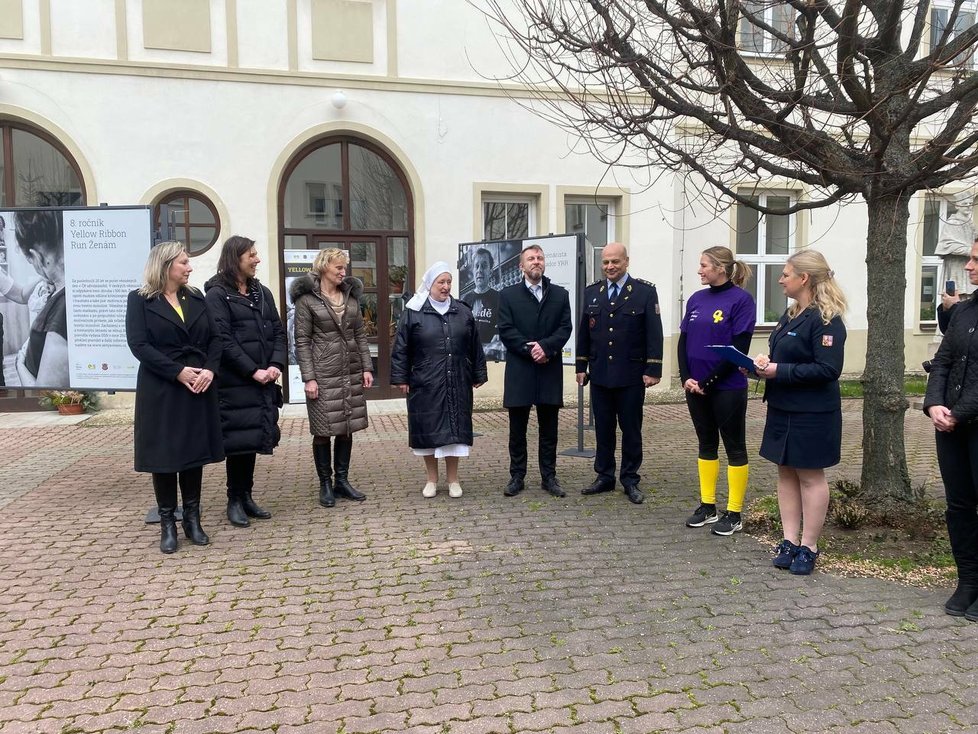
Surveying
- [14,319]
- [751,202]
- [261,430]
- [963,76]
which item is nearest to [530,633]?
[261,430]

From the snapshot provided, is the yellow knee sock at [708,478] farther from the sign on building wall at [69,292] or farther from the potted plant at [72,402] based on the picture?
the potted plant at [72,402]

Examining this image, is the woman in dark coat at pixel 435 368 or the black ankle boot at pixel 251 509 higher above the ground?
A: the woman in dark coat at pixel 435 368

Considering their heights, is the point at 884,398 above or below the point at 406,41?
below

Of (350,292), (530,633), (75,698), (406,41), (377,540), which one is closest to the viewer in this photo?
(75,698)

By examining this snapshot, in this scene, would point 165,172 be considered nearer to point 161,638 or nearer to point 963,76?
point 161,638

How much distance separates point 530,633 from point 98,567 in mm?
2863

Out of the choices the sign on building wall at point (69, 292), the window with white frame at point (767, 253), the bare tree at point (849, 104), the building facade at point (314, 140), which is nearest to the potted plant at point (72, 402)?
the building facade at point (314, 140)

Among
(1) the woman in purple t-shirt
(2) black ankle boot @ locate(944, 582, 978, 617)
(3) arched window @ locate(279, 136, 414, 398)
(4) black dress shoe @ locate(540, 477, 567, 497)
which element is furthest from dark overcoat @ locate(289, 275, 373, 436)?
(3) arched window @ locate(279, 136, 414, 398)

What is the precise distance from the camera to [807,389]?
13.7 ft

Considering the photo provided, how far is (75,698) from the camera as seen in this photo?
301cm

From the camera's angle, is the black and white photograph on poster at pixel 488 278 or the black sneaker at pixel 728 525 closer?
the black sneaker at pixel 728 525

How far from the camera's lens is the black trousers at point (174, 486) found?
15.9 ft

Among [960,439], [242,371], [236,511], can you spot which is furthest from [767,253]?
[236,511]

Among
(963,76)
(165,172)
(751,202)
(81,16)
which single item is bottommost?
(751,202)
